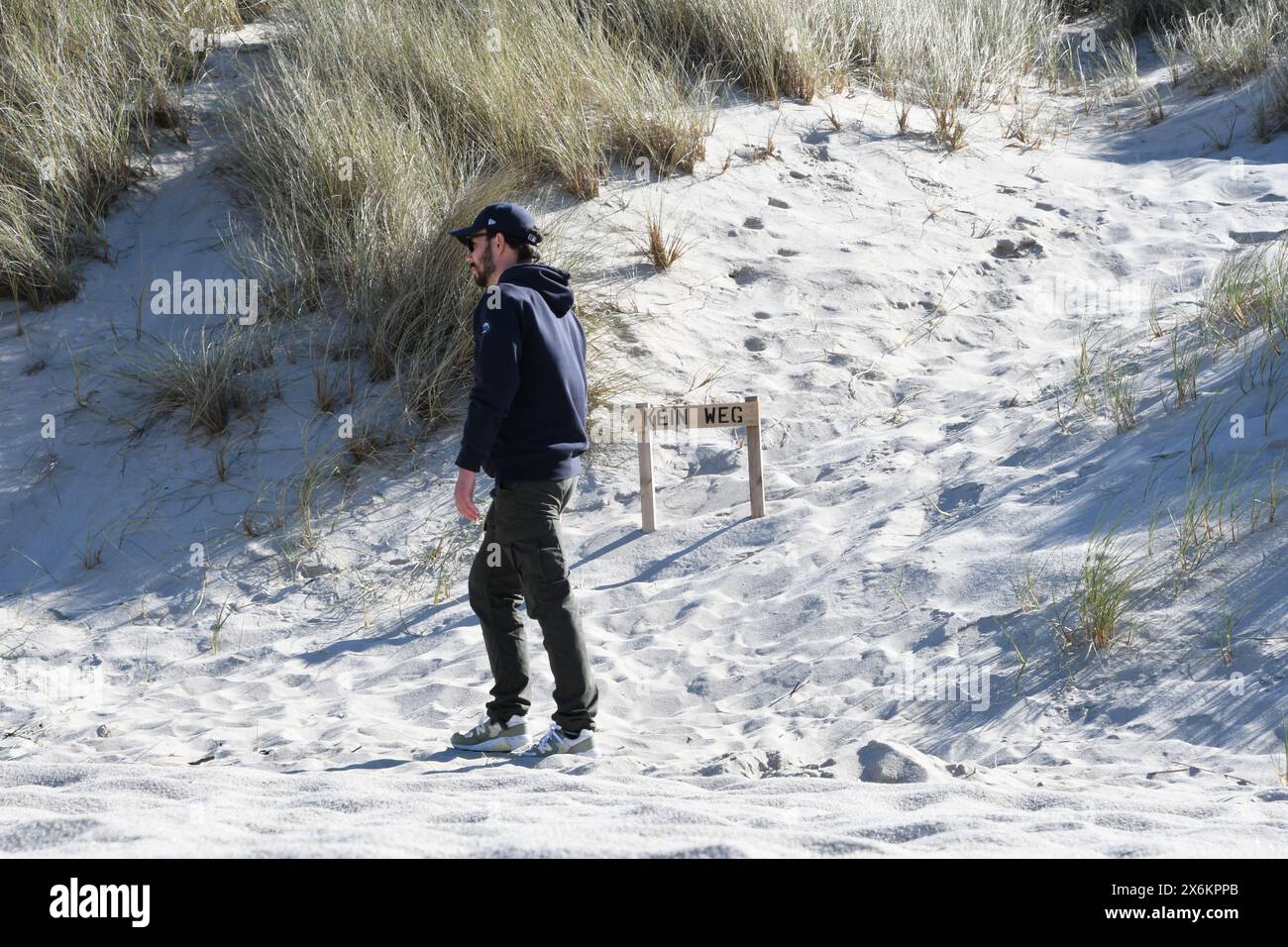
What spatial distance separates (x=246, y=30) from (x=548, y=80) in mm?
2963

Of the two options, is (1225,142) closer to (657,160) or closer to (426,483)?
(657,160)

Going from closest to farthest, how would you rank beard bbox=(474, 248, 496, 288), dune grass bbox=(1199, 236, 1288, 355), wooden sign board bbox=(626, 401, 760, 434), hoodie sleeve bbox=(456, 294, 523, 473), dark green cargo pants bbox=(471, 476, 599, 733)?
→ hoodie sleeve bbox=(456, 294, 523, 473) → dark green cargo pants bbox=(471, 476, 599, 733) → beard bbox=(474, 248, 496, 288) → wooden sign board bbox=(626, 401, 760, 434) → dune grass bbox=(1199, 236, 1288, 355)

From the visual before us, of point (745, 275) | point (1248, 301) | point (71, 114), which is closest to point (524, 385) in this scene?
point (745, 275)

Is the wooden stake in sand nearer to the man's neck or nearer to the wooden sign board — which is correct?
the wooden sign board

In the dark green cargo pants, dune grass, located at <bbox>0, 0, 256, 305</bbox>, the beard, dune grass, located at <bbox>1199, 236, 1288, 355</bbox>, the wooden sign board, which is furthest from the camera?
dune grass, located at <bbox>0, 0, 256, 305</bbox>

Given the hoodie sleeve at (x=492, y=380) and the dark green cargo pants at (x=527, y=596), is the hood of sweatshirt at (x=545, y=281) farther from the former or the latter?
the dark green cargo pants at (x=527, y=596)

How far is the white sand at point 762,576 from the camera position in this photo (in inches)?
124

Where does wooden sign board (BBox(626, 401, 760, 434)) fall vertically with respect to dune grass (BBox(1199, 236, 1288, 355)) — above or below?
below

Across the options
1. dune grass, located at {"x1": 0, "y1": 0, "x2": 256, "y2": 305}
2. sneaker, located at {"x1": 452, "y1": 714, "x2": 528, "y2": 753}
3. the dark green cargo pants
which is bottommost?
sneaker, located at {"x1": 452, "y1": 714, "x2": 528, "y2": 753}

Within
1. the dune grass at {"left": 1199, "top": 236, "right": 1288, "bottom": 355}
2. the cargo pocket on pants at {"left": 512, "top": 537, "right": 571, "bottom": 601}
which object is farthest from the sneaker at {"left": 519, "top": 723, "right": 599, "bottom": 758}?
the dune grass at {"left": 1199, "top": 236, "right": 1288, "bottom": 355}

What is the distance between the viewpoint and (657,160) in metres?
7.95

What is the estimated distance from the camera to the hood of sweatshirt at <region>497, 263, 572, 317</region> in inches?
153

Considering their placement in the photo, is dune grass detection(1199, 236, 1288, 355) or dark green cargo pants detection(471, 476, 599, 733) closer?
dark green cargo pants detection(471, 476, 599, 733)

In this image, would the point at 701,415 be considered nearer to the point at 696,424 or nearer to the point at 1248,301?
the point at 696,424
